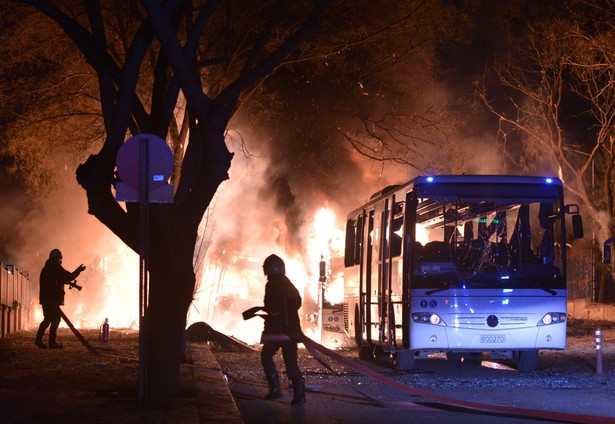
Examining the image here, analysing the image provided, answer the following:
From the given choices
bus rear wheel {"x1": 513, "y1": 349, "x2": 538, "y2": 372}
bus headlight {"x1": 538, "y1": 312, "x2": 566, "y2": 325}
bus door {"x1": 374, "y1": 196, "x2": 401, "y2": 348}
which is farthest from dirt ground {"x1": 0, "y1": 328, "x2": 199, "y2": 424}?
bus headlight {"x1": 538, "y1": 312, "x2": 566, "y2": 325}

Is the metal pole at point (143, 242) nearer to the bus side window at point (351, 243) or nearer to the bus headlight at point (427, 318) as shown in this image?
the bus headlight at point (427, 318)

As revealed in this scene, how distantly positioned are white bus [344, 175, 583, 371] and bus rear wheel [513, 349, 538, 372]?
16 millimetres

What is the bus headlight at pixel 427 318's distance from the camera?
50.1 ft

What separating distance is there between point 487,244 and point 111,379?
6476 mm

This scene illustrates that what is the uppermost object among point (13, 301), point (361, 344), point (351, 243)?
point (351, 243)

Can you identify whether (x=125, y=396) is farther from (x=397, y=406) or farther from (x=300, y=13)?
(x=300, y=13)

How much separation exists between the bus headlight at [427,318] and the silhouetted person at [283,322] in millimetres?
4150

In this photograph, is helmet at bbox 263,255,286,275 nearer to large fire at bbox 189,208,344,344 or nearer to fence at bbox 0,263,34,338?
fence at bbox 0,263,34,338

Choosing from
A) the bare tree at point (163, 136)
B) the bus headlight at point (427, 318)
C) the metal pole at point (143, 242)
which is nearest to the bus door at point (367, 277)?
the bus headlight at point (427, 318)

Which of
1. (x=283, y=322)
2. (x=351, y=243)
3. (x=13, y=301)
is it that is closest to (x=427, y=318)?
(x=283, y=322)

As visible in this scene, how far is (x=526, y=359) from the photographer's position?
52.2 ft

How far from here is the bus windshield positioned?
15406mm

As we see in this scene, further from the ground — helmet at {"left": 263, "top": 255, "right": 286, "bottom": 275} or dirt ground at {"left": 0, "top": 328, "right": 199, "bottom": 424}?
helmet at {"left": 263, "top": 255, "right": 286, "bottom": 275}

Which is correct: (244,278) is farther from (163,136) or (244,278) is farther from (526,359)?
(163,136)
